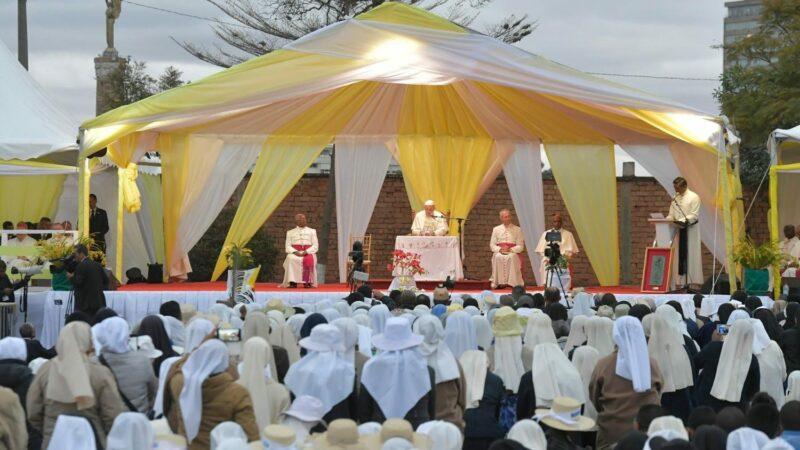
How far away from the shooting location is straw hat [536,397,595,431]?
7.60 meters

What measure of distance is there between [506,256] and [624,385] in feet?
39.1

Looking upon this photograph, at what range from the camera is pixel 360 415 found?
7852 mm

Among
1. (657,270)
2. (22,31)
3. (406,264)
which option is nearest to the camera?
(657,270)

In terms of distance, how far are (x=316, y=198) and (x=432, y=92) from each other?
5.07m

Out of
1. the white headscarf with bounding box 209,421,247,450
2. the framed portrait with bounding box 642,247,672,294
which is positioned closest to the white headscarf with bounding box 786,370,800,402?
the white headscarf with bounding box 209,421,247,450

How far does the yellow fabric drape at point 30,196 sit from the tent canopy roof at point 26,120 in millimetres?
1197

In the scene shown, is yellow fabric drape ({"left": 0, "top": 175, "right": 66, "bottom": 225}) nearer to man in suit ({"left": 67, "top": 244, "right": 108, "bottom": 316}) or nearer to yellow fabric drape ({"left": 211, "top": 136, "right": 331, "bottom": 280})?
yellow fabric drape ({"left": 211, "top": 136, "right": 331, "bottom": 280})

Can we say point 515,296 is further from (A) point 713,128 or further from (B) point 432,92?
(B) point 432,92

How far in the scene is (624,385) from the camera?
819 centimetres

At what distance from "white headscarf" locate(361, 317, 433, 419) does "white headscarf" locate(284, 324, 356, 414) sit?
0.40ft

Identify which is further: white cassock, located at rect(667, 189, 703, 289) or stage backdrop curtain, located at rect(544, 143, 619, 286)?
stage backdrop curtain, located at rect(544, 143, 619, 286)

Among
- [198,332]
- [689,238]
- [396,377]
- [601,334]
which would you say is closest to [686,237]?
[689,238]

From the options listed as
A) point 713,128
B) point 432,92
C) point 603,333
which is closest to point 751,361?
point 603,333

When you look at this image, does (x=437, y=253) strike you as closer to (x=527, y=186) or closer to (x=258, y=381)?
(x=527, y=186)
